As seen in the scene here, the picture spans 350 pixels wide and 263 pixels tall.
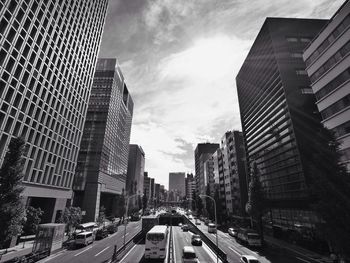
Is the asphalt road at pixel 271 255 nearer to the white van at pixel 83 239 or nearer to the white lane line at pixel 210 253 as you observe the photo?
the white lane line at pixel 210 253

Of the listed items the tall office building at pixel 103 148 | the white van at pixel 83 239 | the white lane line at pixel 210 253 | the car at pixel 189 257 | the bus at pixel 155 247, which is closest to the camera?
the car at pixel 189 257

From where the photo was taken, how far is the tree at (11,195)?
21812mm

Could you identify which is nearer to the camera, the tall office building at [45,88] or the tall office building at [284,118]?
the tall office building at [45,88]

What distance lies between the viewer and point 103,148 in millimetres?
80250

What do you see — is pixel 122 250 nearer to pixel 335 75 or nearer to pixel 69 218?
pixel 69 218

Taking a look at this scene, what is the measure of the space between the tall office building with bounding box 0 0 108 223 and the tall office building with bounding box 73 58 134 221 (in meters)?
16.8

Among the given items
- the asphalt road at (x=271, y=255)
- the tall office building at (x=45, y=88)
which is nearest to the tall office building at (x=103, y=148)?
the tall office building at (x=45, y=88)

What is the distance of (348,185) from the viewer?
19.7 metres

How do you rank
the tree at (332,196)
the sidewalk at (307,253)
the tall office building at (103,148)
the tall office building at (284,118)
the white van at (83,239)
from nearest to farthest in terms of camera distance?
1. the tree at (332,196)
2. the sidewalk at (307,253)
3. the white van at (83,239)
4. the tall office building at (284,118)
5. the tall office building at (103,148)

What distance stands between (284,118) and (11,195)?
166 ft

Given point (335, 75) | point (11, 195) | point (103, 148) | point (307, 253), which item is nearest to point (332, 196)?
point (307, 253)

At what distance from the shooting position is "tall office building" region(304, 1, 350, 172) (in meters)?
27.9

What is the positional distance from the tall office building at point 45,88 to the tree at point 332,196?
4831 cm

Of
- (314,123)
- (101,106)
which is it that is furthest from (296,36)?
(101,106)
